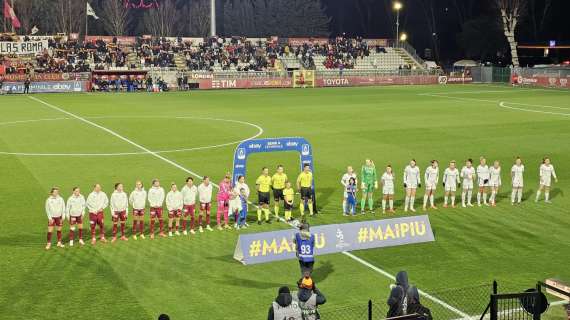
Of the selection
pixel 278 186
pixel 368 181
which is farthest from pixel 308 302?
pixel 368 181

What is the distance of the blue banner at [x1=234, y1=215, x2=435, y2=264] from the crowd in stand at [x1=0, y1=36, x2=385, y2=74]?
6364cm

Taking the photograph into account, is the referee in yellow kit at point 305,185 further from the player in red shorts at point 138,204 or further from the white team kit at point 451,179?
the player in red shorts at point 138,204

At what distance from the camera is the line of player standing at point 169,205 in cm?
1898

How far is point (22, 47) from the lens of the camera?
7144 centimetres

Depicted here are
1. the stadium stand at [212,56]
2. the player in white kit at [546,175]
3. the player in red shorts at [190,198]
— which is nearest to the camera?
the player in red shorts at [190,198]

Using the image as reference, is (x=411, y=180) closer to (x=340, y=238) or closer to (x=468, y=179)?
(x=468, y=179)

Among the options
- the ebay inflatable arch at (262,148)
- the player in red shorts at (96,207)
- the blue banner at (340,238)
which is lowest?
the blue banner at (340,238)

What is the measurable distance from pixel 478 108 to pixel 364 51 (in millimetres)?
42930

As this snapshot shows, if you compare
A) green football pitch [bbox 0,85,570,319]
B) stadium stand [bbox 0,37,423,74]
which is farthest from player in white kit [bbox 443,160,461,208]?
stadium stand [bbox 0,37,423,74]

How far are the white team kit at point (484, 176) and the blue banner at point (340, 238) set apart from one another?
5.26m

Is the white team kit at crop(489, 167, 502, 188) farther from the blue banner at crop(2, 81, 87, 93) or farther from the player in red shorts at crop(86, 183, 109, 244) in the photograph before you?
the blue banner at crop(2, 81, 87, 93)

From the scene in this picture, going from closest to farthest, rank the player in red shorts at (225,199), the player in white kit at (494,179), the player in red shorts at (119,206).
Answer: the player in red shorts at (119,206) < the player in red shorts at (225,199) < the player in white kit at (494,179)

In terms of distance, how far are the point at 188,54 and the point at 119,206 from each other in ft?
224

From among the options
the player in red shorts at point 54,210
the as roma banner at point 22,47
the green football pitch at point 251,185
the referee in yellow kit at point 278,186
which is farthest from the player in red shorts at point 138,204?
the as roma banner at point 22,47
